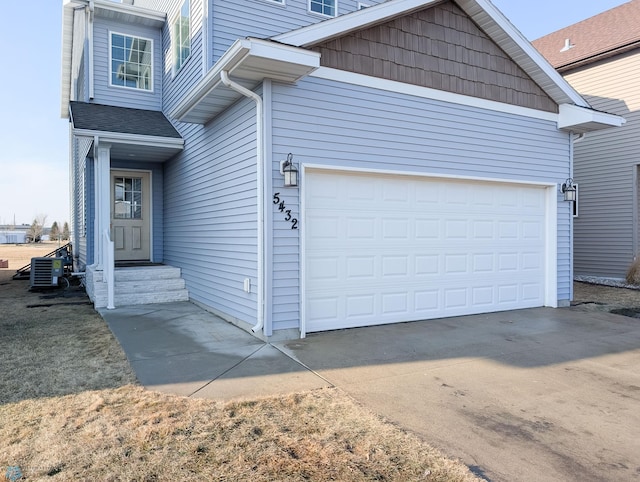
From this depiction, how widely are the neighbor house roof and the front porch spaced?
39.7 feet

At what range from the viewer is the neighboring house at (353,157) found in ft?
18.7

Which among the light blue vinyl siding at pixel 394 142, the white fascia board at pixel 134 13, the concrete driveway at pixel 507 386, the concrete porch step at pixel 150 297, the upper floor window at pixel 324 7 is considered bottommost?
the concrete driveway at pixel 507 386

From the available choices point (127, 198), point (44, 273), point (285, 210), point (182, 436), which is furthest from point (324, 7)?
point (182, 436)

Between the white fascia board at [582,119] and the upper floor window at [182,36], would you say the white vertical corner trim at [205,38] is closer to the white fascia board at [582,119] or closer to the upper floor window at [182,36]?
the upper floor window at [182,36]

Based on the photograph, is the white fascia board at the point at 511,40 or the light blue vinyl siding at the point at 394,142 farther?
the white fascia board at the point at 511,40

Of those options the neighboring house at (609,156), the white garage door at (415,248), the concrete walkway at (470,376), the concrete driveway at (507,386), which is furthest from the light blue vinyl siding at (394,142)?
the neighboring house at (609,156)

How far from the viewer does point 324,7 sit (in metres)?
9.27

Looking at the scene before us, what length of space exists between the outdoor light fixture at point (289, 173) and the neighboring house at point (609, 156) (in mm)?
9540

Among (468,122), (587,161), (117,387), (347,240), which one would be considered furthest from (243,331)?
(587,161)

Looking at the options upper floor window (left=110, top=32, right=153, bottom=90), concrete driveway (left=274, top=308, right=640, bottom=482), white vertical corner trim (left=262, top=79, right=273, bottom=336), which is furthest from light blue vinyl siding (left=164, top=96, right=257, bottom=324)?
upper floor window (left=110, top=32, right=153, bottom=90)

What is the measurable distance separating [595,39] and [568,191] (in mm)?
8133

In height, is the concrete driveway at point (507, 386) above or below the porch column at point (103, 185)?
below

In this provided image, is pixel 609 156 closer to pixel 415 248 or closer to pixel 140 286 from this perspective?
pixel 415 248

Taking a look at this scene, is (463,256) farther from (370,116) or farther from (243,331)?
(243,331)
